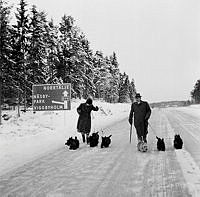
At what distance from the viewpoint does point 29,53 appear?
30016 millimetres

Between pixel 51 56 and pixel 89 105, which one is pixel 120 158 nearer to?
pixel 89 105

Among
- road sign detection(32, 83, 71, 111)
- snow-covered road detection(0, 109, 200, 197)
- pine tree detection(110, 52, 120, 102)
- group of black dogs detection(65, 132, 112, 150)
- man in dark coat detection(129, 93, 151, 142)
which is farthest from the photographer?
pine tree detection(110, 52, 120, 102)

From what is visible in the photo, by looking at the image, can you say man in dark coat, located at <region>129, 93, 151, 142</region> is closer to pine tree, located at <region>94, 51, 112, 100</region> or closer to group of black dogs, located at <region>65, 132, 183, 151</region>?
group of black dogs, located at <region>65, 132, 183, 151</region>

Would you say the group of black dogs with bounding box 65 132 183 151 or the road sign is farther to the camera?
the road sign

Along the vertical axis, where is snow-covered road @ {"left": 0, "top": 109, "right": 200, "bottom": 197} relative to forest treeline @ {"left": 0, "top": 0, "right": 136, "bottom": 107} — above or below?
below

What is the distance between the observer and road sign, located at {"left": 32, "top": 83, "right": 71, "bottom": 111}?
20.4 m

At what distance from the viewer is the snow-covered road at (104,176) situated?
518 cm

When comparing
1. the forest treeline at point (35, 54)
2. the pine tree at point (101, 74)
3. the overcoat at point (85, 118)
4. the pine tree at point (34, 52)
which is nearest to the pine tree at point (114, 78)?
the pine tree at point (101, 74)

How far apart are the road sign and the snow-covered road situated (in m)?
11.2

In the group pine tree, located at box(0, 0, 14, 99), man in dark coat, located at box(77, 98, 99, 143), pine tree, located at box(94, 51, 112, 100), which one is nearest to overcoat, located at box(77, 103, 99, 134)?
man in dark coat, located at box(77, 98, 99, 143)

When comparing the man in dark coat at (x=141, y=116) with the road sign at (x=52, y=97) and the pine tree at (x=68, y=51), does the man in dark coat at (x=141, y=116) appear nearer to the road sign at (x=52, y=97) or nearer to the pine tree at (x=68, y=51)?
the road sign at (x=52, y=97)

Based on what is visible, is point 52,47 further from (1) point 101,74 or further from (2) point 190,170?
(2) point 190,170

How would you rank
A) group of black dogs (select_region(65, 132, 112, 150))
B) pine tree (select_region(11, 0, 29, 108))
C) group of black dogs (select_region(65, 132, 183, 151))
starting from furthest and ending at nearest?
pine tree (select_region(11, 0, 29, 108)) < group of black dogs (select_region(65, 132, 112, 150)) < group of black dogs (select_region(65, 132, 183, 151))

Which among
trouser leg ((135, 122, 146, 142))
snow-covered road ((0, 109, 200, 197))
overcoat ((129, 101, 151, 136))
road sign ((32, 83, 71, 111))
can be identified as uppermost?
road sign ((32, 83, 71, 111))
